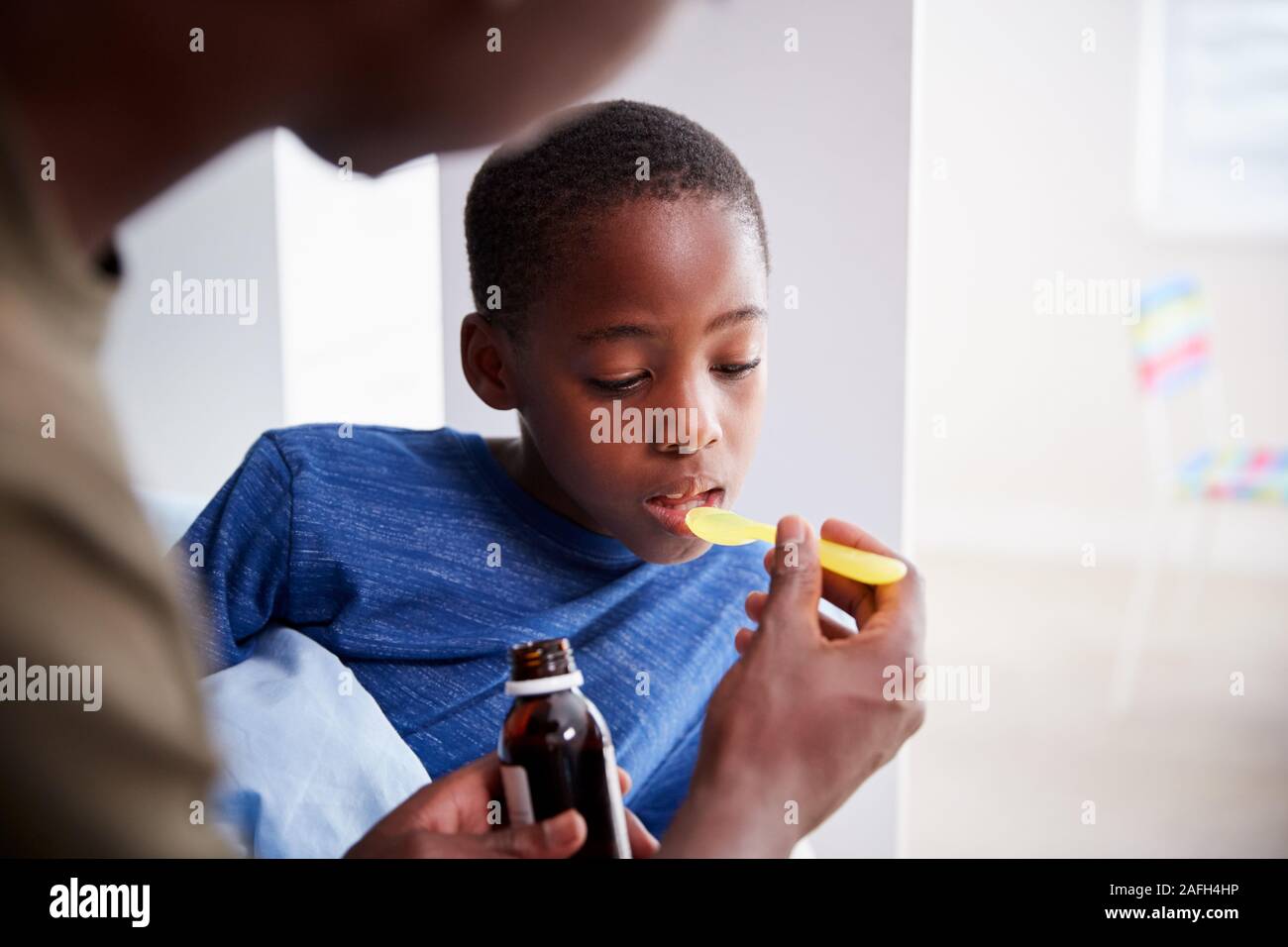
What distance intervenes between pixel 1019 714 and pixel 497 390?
3.01ft

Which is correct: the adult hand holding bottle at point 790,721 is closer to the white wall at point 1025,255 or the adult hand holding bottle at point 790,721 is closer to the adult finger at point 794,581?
the adult finger at point 794,581

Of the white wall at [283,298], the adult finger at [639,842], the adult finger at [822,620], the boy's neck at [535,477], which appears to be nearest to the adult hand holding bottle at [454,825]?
the adult finger at [639,842]

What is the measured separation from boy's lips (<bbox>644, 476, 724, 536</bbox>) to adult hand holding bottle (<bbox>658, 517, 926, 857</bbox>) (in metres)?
0.14

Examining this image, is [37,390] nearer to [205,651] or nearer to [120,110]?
[120,110]

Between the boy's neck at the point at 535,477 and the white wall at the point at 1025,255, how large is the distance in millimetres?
263

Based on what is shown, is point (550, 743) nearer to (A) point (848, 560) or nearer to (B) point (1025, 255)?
(A) point (848, 560)

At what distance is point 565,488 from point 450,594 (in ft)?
0.37

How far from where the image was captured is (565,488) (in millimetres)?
864

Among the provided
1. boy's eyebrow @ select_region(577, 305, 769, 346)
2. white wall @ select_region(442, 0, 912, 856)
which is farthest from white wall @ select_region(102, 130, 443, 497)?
boy's eyebrow @ select_region(577, 305, 769, 346)

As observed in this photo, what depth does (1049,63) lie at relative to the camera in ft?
2.91

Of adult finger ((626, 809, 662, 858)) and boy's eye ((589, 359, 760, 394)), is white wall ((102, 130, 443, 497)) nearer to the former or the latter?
boy's eye ((589, 359, 760, 394))

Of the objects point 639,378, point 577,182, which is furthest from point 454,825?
point 577,182
